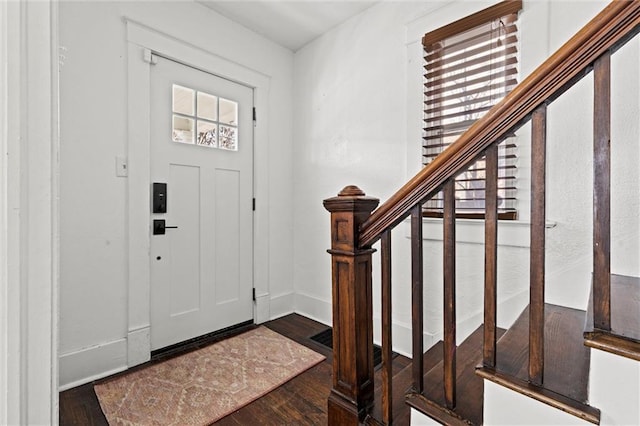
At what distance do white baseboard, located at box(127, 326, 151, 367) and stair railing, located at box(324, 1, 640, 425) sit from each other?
1552mm

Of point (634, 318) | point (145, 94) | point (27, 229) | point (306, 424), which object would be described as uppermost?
point (145, 94)

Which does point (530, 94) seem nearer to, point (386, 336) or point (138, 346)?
point (386, 336)

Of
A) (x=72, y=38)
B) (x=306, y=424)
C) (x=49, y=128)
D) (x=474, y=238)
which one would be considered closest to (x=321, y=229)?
(x=474, y=238)

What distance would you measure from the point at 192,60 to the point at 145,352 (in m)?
2.12

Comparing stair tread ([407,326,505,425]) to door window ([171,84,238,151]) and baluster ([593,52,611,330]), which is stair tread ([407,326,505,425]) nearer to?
baluster ([593,52,611,330])

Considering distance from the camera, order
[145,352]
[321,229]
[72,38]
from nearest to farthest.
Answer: [72,38] → [145,352] → [321,229]

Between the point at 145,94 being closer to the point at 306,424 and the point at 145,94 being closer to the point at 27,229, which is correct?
the point at 27,229

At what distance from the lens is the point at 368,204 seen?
1.23 metres

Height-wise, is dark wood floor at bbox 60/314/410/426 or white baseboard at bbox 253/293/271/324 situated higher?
white baseboard at bbox 253/293/271/324

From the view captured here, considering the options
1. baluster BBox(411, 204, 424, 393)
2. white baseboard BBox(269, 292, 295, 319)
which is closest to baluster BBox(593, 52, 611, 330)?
baluster BBox(411, 204, 424, 393)

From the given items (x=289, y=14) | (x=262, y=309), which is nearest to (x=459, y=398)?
(x=262, y=309)

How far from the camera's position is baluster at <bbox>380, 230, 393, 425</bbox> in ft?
3.74

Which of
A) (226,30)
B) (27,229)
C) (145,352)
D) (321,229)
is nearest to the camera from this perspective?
(27,229)

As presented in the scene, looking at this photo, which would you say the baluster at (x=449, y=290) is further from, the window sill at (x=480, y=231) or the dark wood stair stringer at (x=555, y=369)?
the window sill at (x=480, y=231)
